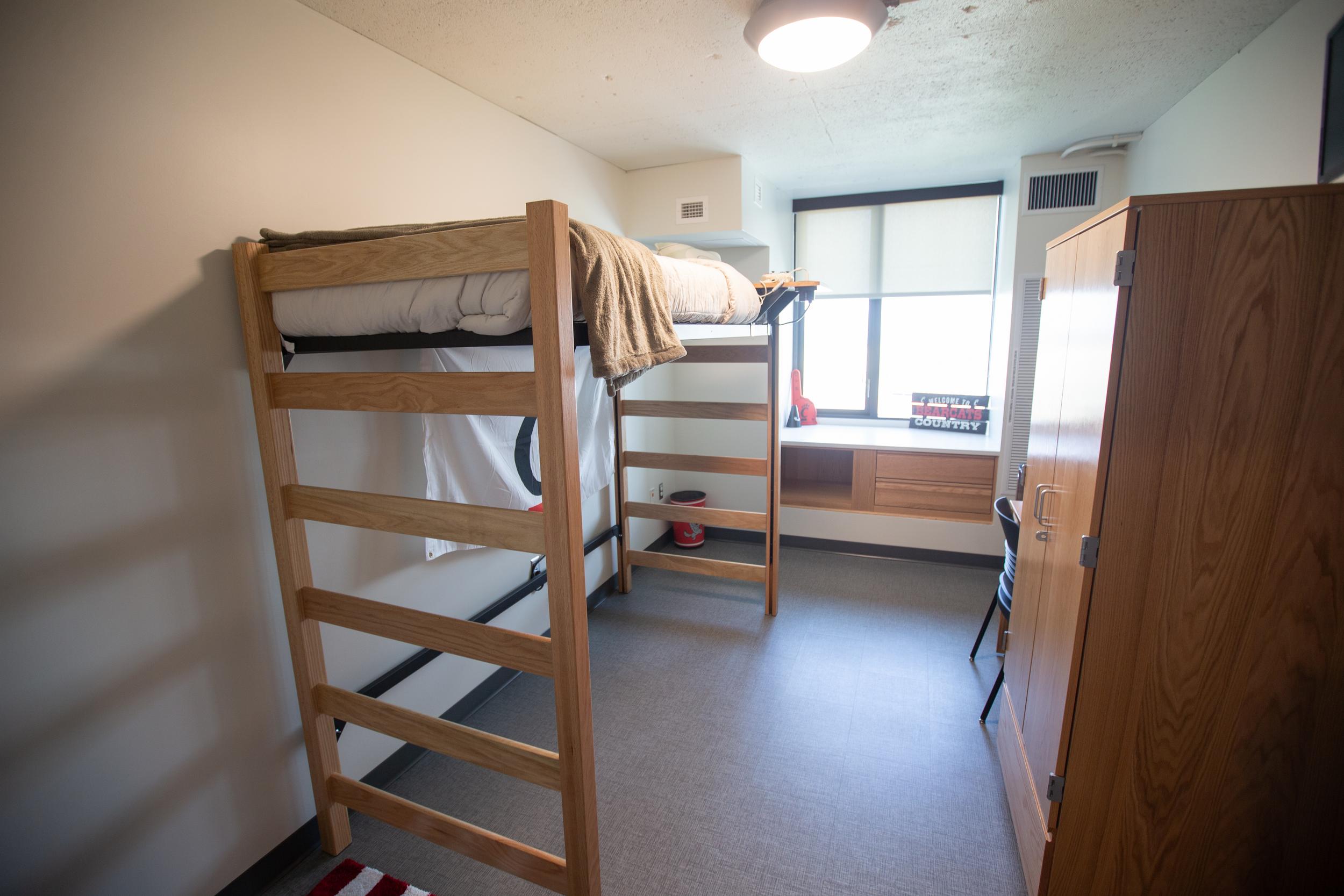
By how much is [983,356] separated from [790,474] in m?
1.56

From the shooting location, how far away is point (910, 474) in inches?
141

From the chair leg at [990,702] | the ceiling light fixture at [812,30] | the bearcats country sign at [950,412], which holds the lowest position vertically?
the chair leg at [990,702]

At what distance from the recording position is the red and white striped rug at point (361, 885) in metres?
1.54

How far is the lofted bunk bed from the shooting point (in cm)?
114

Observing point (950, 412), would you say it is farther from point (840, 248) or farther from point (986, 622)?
point (986, 622)

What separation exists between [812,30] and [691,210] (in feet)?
5.24

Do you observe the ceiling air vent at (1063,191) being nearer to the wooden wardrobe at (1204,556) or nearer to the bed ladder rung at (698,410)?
the bed ladder rung at (698,410)

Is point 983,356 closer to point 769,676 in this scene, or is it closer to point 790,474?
point 790,474

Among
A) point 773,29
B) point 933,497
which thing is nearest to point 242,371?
point 773,29

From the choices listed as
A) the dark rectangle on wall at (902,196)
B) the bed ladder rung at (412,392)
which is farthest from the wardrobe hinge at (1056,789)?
the dark rectangle on wall at (902,196)

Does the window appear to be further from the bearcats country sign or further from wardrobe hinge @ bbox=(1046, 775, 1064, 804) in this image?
wardrobe hinge @ bbox=(1046, 775, 1064, 804)

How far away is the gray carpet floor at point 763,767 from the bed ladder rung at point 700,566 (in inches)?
8.1

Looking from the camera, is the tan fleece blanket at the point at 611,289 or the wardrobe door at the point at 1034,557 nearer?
the tan fleece blanket at the point at 611,289

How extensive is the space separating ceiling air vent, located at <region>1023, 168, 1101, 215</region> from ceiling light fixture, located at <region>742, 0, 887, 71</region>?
1983mm
